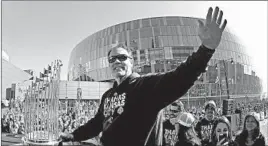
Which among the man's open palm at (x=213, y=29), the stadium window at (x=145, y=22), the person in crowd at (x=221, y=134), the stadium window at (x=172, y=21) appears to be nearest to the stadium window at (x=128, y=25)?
the stadium window at (x=145, y=22)

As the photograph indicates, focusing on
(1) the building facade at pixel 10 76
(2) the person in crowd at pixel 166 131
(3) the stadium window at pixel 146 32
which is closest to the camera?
(2) the person in crowd at pixel 166 131

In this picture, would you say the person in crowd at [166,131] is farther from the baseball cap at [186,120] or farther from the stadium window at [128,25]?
the stadium window at [128,25]

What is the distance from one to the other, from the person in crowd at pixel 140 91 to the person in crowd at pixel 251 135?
9.15ft

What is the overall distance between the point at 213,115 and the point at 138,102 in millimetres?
3629

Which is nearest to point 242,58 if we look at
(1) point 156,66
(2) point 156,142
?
(1) point 156,66

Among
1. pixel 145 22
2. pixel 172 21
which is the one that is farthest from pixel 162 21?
pixel 145 22

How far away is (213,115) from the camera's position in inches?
191

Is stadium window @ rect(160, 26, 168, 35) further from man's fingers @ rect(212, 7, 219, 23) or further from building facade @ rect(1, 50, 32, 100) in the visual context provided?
man's fingers @ rect(212, 7, 219, 23)

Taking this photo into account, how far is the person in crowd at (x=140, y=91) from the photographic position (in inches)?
55.6

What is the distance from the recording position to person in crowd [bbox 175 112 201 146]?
3381 mm

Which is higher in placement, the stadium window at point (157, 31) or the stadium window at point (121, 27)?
the stadium window at point (121, 27)

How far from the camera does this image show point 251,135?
376cm

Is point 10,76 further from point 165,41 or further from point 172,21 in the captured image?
point 172,21

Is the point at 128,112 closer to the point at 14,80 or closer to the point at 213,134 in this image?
the point at 213,134
